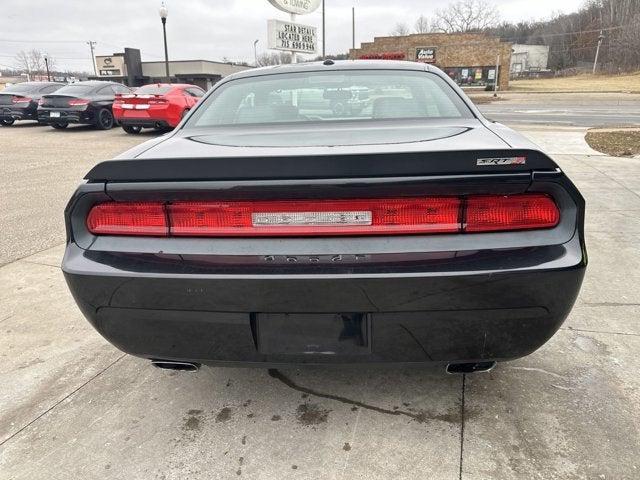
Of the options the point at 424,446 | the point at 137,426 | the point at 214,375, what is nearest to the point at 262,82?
the point at 214,375

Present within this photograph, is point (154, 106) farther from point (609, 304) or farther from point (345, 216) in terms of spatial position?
point (345, 216)

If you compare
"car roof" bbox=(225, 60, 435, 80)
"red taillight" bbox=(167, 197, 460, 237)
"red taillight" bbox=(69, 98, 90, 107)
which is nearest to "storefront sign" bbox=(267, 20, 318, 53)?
"red taillight" bbox=(69, 98, 90, 107)

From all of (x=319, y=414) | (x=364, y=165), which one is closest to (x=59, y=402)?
(x=319, y=414)

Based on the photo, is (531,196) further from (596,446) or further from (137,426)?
(137,426)

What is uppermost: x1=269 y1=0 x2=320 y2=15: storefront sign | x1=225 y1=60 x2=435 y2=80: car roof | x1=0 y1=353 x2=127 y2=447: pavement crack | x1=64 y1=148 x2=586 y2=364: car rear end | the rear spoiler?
x1=269 y1=0 x2=320 y2=15: storefront sign

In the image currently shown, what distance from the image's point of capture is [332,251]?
1.65 meters

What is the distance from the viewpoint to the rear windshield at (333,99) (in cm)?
266

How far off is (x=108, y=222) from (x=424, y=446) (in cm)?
154

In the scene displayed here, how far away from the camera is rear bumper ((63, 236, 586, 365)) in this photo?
1.64 m

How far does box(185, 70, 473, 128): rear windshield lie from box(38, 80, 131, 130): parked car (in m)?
12.3

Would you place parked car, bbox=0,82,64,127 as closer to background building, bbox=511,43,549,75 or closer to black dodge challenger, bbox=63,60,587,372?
black dodge challenger, bbox=63,60,587,372

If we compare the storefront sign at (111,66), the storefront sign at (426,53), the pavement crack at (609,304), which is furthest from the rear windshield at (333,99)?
the storefront sign at (111,66)

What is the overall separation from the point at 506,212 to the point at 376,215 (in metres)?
0.46

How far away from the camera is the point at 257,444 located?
200 centimetres
